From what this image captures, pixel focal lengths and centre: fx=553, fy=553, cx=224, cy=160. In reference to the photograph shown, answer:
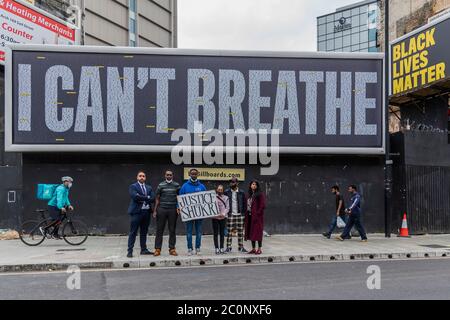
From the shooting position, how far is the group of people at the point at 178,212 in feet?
41.3

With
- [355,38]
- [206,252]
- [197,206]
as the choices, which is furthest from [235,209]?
[355,38]

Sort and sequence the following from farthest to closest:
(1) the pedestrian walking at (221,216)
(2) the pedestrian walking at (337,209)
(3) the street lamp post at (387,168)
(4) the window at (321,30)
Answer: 1. (4) the window at (321,30)
2. (3) the street lamp post at (387,168)
3. (2) the pedestrian walking at (337,209)
4. (1) the pedestrian walking at (221,216)

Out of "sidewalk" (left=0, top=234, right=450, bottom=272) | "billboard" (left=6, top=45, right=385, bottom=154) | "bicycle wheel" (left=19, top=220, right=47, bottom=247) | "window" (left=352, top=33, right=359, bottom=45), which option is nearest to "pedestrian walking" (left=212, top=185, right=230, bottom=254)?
"sidewalk" (left=0, top=234, right=450, bottom=272)

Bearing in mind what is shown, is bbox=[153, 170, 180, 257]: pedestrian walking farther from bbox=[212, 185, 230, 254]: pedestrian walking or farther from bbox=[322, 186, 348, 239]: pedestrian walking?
bbox=[322, 186, 348, 239]: pedestrian walking

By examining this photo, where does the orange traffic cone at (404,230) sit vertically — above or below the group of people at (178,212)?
below

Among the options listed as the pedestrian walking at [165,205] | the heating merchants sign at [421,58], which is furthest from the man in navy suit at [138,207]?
the heating merchants sign at [421,58]

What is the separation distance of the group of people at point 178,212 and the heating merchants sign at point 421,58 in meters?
8.98

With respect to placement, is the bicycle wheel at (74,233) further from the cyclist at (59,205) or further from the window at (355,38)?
the window at (355,38)

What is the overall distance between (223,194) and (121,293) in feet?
16.8

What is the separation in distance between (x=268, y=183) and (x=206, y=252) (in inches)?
194

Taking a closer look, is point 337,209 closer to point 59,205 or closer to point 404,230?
point 404,230

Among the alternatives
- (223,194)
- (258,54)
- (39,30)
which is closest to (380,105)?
(258,54)

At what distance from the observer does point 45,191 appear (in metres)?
16.9

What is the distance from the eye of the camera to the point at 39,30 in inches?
933
